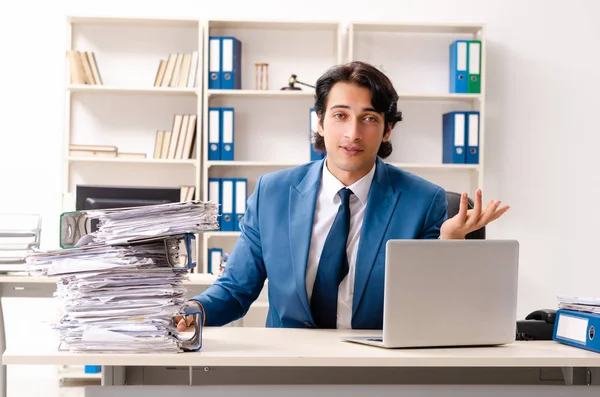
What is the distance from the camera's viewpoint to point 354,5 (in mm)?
5055

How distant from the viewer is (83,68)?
15.5ft

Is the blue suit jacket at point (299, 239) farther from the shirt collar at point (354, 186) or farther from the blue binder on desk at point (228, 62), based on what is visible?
the blue binder on desk at point (228, 62)

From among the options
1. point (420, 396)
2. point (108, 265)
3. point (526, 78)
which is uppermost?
point (526, 78)

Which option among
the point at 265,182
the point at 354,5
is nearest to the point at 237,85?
the point at 354,5

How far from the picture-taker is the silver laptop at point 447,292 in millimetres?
1576

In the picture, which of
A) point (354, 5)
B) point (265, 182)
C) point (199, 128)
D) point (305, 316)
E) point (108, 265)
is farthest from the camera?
point (354, 5)

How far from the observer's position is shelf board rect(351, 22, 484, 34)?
481 centimetres

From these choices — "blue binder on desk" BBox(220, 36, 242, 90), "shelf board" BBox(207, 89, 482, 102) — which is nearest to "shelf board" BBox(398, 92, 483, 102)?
"shelf board" BBox(207, 89, 482, 102)

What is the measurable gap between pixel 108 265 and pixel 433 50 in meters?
3.90

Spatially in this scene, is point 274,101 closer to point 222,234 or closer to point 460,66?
point 222,234

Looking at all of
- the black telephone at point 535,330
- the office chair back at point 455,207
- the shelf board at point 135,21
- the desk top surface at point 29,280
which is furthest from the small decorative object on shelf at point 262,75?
the black telephone at point 535,330

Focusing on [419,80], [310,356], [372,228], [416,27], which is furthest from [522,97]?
[310,356]

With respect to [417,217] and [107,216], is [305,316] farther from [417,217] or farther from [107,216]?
[107,216]

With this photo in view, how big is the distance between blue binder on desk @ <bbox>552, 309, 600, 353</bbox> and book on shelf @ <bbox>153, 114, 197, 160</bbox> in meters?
3.23
